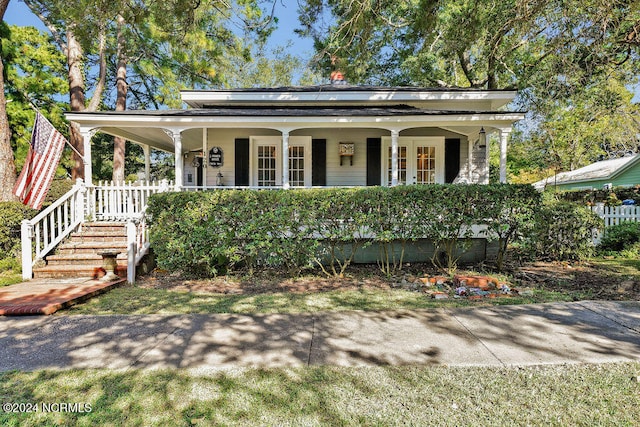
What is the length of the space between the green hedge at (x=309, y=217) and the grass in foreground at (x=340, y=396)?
3.14 metres

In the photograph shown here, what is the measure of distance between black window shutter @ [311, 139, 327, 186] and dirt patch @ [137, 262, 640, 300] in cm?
367

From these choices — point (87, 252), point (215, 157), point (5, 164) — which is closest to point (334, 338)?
point (87, 252)

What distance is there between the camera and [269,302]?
4.73 meters

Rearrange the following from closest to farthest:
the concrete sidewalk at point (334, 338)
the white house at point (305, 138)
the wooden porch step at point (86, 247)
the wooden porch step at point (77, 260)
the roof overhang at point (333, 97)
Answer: the concrete sidewalk at point (334, 338) < the wooden porch step at point (77, 260) < the wooden porch step at point (86, 247) < the white house at point (305, 138) < the roof overhang at point (333, 97)

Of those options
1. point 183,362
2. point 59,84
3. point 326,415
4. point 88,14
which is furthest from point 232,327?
point 59,84

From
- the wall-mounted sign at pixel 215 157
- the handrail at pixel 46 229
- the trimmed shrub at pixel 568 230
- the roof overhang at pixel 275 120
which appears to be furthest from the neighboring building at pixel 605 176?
the handrail at pixel 46 229

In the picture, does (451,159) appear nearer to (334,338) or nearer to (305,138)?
(305,138)

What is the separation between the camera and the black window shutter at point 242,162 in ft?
31.8

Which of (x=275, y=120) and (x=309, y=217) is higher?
(x=275, y=120)

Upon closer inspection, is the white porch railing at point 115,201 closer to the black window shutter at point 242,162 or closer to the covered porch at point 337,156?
the covered porch at point 337,156

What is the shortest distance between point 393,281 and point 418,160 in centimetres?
514

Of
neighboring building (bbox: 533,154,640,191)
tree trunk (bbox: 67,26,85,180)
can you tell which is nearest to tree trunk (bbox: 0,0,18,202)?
tree trunk (bbox: 67,26,85,180)

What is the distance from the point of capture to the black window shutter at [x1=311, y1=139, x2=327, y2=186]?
9742mm

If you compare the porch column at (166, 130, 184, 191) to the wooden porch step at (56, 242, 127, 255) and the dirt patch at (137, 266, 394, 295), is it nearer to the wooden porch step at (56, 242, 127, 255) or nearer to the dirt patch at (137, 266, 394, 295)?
the wooden porch step at (56, 242, 127, 255)
